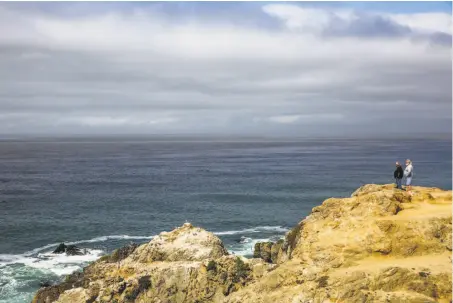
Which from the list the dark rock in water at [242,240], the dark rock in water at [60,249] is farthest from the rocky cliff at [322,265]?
the dark rock in water at [242,240]

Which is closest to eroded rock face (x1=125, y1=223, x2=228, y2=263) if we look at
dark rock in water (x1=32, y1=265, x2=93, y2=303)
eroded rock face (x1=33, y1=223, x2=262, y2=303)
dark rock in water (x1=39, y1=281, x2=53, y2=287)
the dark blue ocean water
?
eroded rock face (x1=33, y1=223, x2=262, y2=303)

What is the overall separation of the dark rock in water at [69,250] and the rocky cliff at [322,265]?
1522cm

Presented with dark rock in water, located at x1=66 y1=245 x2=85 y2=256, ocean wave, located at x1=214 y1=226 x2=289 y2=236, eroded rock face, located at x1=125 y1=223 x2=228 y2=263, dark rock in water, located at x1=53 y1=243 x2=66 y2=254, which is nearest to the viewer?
eroded rock face, located at x1=125 y1=223 x2=228 y2=263

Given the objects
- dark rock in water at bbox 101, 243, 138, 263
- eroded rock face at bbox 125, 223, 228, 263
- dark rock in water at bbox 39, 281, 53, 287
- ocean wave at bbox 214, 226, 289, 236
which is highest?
eroded rock face at bbox 125, 223, 228, 263

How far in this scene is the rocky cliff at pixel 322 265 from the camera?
2083 centimetres

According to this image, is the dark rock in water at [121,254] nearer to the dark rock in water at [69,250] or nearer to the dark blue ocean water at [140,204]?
the dark blue ocean water at [140,204]

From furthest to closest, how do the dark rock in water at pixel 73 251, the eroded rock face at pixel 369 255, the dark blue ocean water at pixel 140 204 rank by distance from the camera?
the dark blue ocean water at pixel 140 204
the dark rock in water at pixel 73 251
the eroded rock face at pixel 369 255

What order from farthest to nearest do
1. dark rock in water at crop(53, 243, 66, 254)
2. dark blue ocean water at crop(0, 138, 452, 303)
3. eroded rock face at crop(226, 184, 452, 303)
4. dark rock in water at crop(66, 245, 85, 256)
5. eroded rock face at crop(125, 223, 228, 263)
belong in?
dark blue ocean water at crop(0, 138, 452, 303)
dark rock in water at crop(53, 243, 66, 254)
dark rock in water at crop(66, 245, 85, 256)
eroded rock face at crop(125, 223, 228, 263)
eroded rock face at crop(226, 184, 452, 303)

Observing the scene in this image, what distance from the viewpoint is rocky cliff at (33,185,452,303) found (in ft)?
68.3

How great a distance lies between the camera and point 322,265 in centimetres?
2353

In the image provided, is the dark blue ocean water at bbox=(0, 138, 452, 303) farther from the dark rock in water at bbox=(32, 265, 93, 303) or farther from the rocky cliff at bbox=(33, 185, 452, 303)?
the rocky cliff at bbox=(33, 185, 452, 303)

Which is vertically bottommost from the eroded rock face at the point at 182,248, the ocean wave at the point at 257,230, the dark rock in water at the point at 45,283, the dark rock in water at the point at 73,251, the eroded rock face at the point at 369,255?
the ocean wave at the point at 257,230

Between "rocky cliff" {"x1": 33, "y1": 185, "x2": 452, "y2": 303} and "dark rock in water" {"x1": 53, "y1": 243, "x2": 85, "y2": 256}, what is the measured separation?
15221 millimetres

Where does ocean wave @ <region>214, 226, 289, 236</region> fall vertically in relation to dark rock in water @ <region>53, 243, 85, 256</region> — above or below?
below
